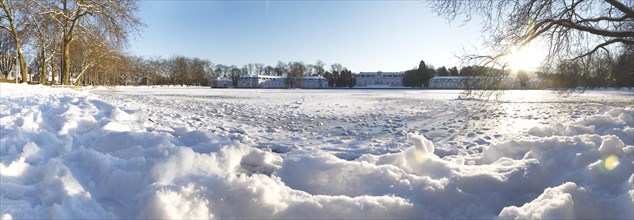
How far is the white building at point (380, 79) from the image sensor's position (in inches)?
5591

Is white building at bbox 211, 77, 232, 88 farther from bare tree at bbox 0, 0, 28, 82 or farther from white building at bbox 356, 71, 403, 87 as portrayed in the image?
bare tree at bbox 0, 0, 28, 82

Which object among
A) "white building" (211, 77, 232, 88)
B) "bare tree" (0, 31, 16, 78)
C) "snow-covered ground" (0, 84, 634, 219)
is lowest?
"snow-covered ground" (0, 84, 634, 219)

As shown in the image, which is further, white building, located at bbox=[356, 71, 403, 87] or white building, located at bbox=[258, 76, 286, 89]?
white building, located at bbox=[356, 71, 403, 87]

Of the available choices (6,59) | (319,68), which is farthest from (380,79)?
(6,59)

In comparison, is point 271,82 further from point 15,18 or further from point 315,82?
point 15,18

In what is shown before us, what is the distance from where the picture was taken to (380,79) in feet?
475

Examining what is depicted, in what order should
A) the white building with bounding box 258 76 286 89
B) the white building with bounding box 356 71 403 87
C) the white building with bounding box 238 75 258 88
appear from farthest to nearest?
the white building with bounding box 356 71 403 87 < the white building with bounding box 258 76 286 89 < the white building with bounding box 238 75 258 88

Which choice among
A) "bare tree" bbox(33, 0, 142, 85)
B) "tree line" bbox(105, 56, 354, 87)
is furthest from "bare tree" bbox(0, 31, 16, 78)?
"bare tree" bbox(33, 0, 142, 85)

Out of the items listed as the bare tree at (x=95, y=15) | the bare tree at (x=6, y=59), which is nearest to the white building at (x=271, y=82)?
the bare tree at (x=6, y=59)

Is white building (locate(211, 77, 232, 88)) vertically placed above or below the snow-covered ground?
above

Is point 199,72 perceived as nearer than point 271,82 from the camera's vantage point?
Yes

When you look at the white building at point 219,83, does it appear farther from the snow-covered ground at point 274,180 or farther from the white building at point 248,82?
the snow-covered ground at point 274,180

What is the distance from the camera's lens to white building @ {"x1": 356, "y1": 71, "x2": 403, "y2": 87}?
14200 centimetres

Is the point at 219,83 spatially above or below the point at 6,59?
below
